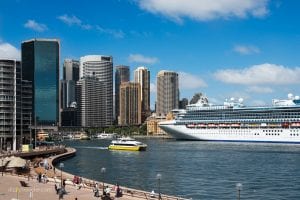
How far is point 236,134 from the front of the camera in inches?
6639

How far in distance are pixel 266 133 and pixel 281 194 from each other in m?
110

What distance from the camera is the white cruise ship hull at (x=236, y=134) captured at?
156m

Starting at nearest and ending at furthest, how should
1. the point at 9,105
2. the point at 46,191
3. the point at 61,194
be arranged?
the point at 61,194
the point at 46,191
the point at 9,105

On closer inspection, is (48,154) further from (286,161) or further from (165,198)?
(165,198)

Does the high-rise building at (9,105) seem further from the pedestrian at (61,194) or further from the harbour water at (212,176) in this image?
the pedestrian at (61,194)

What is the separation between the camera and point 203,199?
50.0 m

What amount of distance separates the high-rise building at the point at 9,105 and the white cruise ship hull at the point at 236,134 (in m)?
75.0

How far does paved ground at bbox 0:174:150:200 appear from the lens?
133ft

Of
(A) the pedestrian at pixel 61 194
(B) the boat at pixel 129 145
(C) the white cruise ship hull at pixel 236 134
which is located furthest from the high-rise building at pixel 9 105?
(A) the pedestrian at pixel 61 194

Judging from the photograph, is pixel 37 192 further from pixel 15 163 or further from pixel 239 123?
pixel 239 123

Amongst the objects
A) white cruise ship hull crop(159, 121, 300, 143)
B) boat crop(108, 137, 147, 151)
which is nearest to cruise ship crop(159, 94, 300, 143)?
white cruise ship hull crop(159, 121, 300, 143)

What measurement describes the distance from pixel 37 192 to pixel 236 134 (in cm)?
13048

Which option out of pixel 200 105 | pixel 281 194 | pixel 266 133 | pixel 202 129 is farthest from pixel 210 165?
pixel 200 105

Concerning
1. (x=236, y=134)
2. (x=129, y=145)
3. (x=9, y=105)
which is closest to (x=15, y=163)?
(x=9, y=105)
